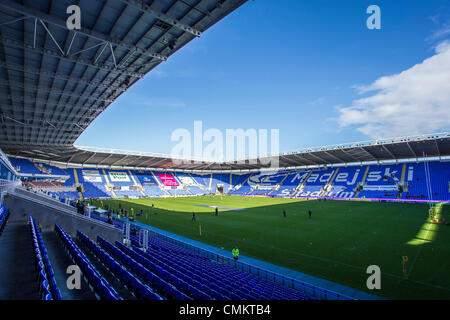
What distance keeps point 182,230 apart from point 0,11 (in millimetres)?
18564

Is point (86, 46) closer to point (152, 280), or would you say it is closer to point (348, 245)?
point (152, 280)

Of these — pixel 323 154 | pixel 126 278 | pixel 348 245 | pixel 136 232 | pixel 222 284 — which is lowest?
pixel 348 245

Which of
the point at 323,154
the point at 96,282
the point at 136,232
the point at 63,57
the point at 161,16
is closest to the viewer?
the point at 96,282

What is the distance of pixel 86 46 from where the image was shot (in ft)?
44.3

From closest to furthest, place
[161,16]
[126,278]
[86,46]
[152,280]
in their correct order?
[126,278] → [152,280] → [161,16] → [86,46]

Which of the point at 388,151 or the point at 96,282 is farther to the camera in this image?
the point at 388,151

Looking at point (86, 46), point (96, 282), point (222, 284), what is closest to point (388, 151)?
point (222, 284)

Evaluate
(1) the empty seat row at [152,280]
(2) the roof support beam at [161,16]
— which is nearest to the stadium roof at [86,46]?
(2) the roof support beam at [161,16]

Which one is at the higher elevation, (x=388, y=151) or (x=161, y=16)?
(x=161, y=16)

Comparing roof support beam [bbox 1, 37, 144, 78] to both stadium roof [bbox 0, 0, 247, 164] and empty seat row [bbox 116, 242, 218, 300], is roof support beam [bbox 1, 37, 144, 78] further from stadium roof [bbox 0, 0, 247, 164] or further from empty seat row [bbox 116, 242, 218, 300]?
empty seat row [bbox 116, 242, 218, 300]

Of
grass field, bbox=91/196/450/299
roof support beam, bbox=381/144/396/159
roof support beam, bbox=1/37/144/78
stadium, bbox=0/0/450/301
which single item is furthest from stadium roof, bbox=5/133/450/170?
roof support beam, bbox=1/37/144/78

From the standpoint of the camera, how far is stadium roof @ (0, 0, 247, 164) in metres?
10.2

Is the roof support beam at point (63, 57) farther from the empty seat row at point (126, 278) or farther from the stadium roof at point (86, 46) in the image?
the empty seat row at point (126, 278)
